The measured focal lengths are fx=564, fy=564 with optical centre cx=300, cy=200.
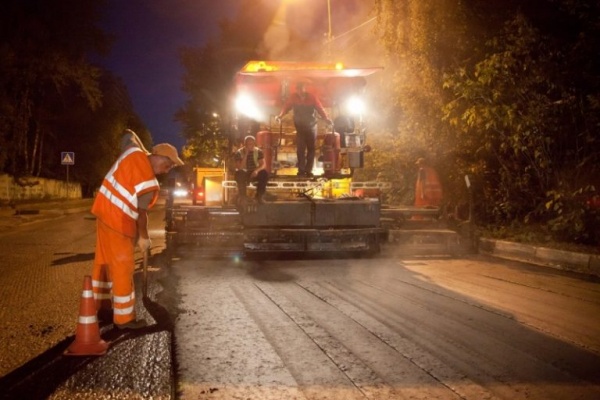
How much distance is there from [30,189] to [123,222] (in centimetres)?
3357

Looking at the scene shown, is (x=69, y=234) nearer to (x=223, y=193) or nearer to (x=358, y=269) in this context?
(x=223, y=193)

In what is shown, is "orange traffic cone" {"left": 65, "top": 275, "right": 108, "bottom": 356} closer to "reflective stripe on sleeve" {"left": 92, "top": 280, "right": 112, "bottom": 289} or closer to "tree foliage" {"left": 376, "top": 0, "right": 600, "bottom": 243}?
"reflective stripe on sleeve" {"left": 92, "top": 280, "right": 112, "bottom": 289}

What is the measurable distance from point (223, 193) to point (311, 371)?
335 inches

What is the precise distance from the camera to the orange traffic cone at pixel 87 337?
447 centimetres

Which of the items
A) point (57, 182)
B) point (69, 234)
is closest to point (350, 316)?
point (69, 234)

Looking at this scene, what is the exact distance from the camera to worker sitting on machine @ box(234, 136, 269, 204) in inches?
382

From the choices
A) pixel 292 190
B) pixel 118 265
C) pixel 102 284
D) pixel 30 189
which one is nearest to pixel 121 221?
pixel 118 265

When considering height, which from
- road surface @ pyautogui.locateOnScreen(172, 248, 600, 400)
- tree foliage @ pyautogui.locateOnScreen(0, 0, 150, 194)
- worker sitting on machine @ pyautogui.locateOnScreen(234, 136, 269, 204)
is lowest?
road surface @ pyautogui.locateOnScreen(172, 248, 600, 400)

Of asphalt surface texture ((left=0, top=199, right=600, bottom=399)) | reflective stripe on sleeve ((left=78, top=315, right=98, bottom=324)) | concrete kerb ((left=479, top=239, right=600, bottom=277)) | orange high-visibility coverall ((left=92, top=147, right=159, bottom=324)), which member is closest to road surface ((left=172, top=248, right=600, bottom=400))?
asphalt surface texture ((left=0, top=199, right=600, bottom=399))

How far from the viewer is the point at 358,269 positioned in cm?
898

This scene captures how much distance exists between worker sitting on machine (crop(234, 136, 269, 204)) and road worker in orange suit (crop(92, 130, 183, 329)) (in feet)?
14.3

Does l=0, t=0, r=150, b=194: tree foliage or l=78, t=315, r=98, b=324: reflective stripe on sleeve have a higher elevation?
l=0, t=0, r=150, b=194: tree foliage

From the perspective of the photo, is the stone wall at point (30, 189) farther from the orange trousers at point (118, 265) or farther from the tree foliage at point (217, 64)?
the orange trousers at point (118, 265)

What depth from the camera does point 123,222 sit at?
204 inches
